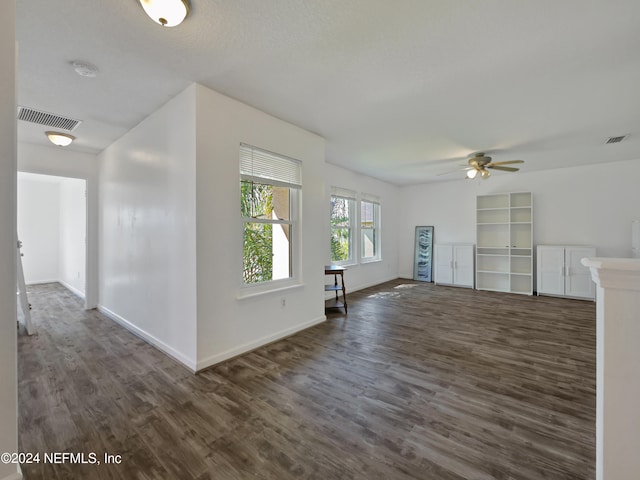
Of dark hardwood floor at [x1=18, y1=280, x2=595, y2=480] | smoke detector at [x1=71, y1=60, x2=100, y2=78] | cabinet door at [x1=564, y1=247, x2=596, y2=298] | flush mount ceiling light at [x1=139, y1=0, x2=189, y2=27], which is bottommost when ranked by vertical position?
dark hardwood floor at [x1=18, y1=280, x2=595, y2=480]

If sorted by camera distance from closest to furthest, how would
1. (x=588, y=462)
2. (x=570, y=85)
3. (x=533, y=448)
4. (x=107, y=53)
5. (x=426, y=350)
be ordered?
(x=588, y=462), (x=533, y=448), (x=107, y=53), (x=570, y=85), (x=426, y=350)

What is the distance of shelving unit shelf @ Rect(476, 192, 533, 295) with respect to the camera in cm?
600

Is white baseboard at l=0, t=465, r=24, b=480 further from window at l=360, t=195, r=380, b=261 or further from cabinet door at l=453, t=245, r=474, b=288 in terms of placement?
cabinet door at l=453, t=245, r=474, b=288

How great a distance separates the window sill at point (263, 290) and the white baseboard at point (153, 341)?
0.75m

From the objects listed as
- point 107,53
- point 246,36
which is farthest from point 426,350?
point 107,53

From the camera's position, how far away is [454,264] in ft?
22.0

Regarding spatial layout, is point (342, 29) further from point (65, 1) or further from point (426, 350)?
point (426, 350)

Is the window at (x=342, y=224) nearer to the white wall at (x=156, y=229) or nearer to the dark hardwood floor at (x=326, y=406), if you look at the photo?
the dark hardwood floor at (x=326, y=406)

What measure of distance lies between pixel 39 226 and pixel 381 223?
8.78m

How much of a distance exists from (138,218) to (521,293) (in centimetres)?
724

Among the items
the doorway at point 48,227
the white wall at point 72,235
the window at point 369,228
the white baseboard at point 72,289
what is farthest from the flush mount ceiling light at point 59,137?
the window at point 369,228

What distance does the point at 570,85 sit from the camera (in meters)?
2.53

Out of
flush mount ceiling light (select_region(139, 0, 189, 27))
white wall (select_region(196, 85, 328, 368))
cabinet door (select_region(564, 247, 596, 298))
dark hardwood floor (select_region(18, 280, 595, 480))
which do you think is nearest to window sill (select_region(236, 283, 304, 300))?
white wall (select_region(196, 85, 328, 368))

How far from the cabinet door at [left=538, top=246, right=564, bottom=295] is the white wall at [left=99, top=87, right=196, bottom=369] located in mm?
6546
